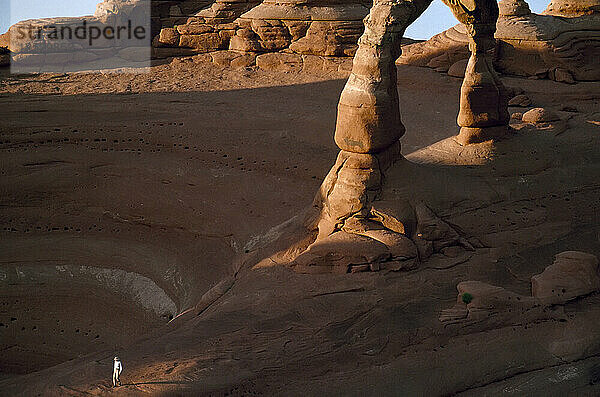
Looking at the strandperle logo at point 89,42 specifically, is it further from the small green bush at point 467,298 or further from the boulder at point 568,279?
the boulder at point 568,279

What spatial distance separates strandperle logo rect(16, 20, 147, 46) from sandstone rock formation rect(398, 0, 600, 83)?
6250 millimetres

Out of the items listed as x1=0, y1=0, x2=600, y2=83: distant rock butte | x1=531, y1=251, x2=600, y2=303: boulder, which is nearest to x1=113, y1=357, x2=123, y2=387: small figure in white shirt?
x1=531, y1=251, x2=600, y2=303: boulder

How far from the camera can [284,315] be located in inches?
202

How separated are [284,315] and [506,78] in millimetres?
7749

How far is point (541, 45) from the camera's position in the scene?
1118cm

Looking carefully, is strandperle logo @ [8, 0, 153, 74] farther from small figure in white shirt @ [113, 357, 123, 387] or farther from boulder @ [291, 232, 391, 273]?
small figure in white shirt @ [113, 357, 123, 387]

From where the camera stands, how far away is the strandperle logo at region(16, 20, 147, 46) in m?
13.1

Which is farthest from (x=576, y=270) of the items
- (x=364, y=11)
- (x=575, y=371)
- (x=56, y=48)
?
(x=56, y=48)

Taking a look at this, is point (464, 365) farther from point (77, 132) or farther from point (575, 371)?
point (77, 132)

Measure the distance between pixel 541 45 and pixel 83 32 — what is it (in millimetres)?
8822

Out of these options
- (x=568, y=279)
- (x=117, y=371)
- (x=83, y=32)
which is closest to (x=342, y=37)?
(x=83, y=32)

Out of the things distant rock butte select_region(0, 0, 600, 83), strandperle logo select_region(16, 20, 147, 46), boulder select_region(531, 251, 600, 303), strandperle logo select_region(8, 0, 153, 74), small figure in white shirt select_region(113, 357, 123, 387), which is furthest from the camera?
strandperle logo select_region(16, 20, 147, 46)

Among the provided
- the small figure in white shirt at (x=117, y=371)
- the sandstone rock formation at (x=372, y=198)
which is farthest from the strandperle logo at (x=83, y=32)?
the small figure in white shirt at (x=117, y=371)

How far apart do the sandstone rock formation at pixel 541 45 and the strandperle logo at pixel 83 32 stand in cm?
625
